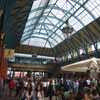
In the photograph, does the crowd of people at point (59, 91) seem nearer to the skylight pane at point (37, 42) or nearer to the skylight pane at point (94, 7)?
the skylight pane at point (94, 7)

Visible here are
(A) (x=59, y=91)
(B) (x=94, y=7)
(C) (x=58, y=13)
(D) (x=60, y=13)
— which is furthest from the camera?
(C) (x=58, y=13)

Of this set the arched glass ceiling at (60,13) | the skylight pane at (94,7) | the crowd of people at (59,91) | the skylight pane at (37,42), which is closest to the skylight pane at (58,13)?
the arched glass ceiling at (60,13)

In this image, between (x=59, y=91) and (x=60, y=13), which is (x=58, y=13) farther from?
(x=59, y=91)

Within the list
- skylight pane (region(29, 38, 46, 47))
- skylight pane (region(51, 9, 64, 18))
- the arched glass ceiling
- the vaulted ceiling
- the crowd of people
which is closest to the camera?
the crowd of people

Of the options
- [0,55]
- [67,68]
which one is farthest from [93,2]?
[0,55]

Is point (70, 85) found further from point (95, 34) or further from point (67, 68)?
point (95, 34)

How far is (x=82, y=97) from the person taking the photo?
215 inches

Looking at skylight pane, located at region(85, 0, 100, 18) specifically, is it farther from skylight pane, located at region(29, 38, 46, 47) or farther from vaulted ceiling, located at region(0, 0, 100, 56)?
skylight pane, located at region(29, 38, 46, 47)

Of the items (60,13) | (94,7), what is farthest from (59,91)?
(60,13)

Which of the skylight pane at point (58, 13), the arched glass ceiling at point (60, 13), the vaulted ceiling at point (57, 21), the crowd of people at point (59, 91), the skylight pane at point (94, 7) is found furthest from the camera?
the skylight pane at point (58, 13)

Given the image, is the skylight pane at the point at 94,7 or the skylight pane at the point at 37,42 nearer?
the skylight pane at the point at 94,7

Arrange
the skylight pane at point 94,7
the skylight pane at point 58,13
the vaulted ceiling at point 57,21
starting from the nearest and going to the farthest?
the vaulted ceiling at point 57,21, the skylight pane at point 94,7, the skylight pane at point 58,13

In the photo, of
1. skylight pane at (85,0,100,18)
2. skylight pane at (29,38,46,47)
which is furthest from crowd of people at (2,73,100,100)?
skylight pane at (29,38,46,47)

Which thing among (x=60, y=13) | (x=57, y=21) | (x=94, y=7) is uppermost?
(x=60, y=13)
